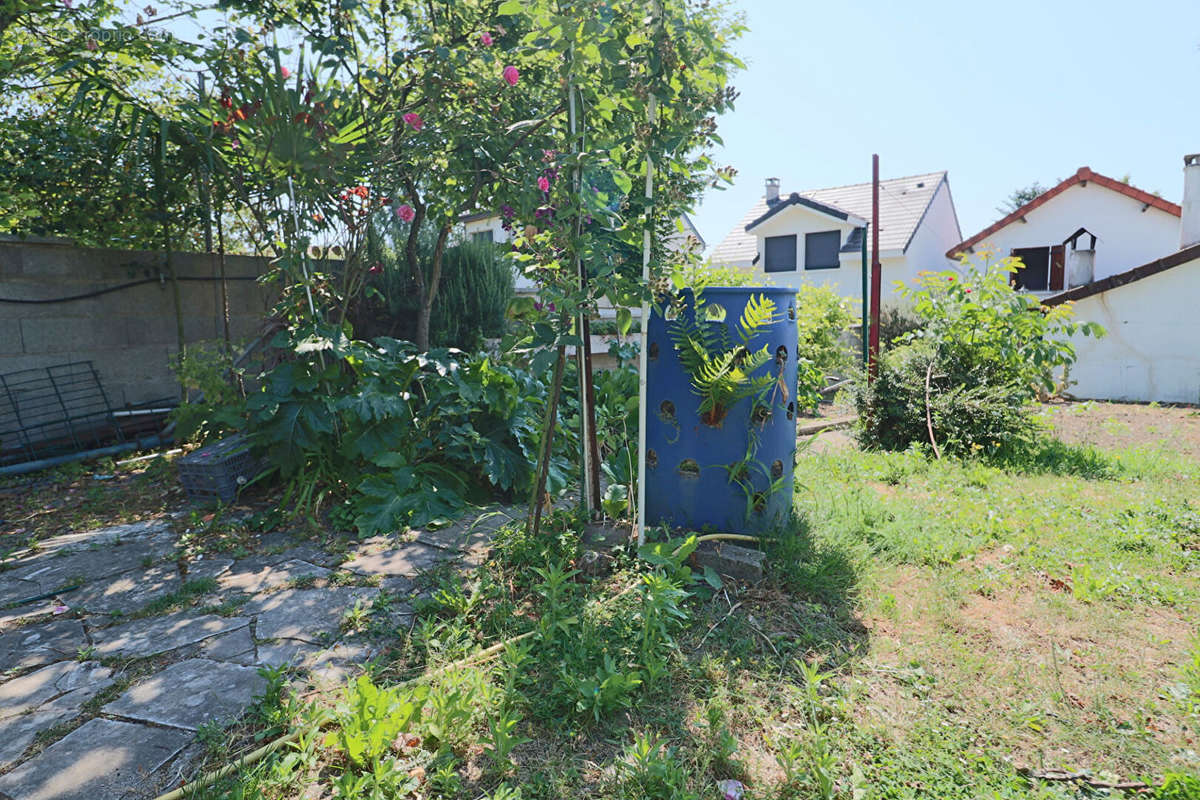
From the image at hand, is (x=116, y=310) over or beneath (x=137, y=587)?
over

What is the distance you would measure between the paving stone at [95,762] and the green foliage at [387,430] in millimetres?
1498

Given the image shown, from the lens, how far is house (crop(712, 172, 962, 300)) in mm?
17641

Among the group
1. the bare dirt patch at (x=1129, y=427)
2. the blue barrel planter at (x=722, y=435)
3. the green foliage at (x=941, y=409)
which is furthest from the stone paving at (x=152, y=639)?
the bare dirt patch at (x=1129, y=427)

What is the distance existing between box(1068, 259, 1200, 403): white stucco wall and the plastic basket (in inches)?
438

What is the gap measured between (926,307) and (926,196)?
15242mm

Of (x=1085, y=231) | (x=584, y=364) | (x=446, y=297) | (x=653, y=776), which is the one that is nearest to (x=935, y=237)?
(x=1085, y=231)

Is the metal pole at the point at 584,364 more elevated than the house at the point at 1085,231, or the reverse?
the house at the point at 1085,231

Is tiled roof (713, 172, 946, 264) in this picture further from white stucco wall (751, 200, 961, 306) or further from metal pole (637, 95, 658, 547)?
metal pole (637, 95, 658, 547)

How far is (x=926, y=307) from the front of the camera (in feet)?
18.8

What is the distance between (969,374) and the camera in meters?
5.32

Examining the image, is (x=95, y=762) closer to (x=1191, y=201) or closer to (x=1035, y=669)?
(x=1035, y=669)

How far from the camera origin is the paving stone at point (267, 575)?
2664mm

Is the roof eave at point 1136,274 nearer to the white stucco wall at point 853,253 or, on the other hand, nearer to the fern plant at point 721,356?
the white stucco wall at point 853,253

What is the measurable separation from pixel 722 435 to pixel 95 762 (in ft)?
7.19
